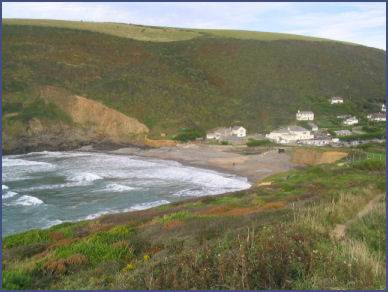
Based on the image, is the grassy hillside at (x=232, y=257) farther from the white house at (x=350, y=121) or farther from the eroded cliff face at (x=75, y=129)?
the white house at (x=350, y=121)

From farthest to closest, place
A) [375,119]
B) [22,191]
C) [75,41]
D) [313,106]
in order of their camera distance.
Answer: [75,41], [313,106], [375,119], [22,191]

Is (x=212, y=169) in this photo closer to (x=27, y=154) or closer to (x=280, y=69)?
(x=27, y=154)

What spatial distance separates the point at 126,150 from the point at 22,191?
2917cm

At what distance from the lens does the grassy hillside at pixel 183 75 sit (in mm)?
83125

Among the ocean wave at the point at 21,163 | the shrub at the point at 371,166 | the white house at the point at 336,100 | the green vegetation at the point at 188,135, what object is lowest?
the ocean wave at the point at 21,163

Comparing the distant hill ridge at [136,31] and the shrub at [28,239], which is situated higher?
the distant hill ridge at [136,31]

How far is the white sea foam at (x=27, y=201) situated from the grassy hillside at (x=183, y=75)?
3852cm

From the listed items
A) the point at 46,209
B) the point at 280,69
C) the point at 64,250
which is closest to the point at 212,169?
the point at 46,209

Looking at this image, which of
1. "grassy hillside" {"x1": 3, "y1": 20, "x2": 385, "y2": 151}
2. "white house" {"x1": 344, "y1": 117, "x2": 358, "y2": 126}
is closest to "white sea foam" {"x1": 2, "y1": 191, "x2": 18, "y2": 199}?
"grassy hillside" {"x1": 3, "y1": 20, "x2": 385, "y2": 151}

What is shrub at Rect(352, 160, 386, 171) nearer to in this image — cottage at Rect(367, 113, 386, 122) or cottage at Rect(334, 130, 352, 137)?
cottage at Rect(334, 130, 352, 137)

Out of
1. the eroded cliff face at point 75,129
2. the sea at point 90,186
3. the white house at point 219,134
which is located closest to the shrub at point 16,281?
the sea at point 90,186

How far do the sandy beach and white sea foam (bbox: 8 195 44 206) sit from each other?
65.7 feet

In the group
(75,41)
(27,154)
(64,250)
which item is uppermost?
(75,41)

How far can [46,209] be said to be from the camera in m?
32.9
